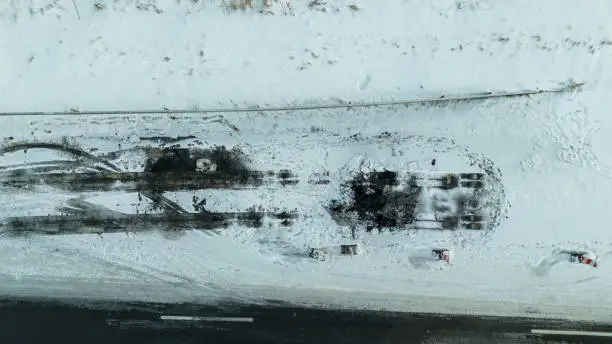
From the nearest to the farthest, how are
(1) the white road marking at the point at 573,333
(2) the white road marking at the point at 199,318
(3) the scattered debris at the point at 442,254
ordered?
(3) the scattered debris at the point at 442,254 → (1) the white road marking at the point at 573,333 → (2) the white road marking at the point at 199,318

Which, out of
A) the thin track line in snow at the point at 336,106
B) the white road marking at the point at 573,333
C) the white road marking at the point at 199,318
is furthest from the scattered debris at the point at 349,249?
the white road marking at the point at 573,333

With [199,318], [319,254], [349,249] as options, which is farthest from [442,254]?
[199,318]

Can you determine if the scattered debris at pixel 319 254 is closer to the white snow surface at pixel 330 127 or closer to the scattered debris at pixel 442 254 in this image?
the white snow surface at pixel 330 127

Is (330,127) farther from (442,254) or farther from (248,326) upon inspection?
(248,326)

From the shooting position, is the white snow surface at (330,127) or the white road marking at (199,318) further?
the white road marking at (199,318)

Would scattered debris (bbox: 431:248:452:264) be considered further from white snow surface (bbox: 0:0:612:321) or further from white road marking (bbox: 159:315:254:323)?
white road marking (bbox: 159:315:254:323)

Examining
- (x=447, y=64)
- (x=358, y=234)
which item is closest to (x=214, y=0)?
(x=447, y=64)

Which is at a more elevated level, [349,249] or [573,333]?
[349,249]
